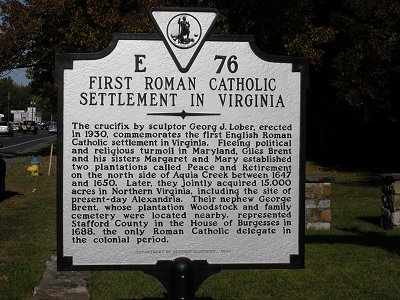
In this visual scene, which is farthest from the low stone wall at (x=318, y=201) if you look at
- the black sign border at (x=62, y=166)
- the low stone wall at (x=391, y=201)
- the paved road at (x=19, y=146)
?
the paved road at (x=19, y=146)

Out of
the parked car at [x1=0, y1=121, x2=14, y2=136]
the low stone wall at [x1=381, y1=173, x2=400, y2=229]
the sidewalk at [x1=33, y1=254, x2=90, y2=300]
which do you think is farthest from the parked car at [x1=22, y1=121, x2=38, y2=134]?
the sidewalk at [x1=33, y1=254, x2=90, y2=300]

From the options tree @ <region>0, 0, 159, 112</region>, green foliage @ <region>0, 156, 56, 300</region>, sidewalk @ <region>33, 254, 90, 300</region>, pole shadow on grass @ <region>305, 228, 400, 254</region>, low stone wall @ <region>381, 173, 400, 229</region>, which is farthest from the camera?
tree @ <region>0, 0, 159, 112</region>

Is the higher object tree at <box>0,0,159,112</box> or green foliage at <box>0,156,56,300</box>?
tree at <box>0,0,159,112</box>

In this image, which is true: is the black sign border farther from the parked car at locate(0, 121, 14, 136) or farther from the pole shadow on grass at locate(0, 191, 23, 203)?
the parked car at locate(0, 121, 14, 136)

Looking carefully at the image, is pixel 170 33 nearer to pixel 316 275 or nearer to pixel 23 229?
pixel 316 275

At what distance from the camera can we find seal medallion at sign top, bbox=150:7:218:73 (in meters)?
4.39

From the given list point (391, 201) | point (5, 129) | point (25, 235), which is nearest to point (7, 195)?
point (25, 235)

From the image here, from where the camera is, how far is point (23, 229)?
11.8 metres

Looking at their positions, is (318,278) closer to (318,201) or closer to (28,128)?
(318,201)

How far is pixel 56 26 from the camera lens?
1247 inches

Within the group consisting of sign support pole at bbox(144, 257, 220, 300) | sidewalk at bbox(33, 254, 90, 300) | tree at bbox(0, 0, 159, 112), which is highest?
tree at bbox(0, 0, 159, 112)

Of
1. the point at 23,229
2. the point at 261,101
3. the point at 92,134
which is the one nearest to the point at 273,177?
the point at 261,101

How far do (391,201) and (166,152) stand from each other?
7833mm

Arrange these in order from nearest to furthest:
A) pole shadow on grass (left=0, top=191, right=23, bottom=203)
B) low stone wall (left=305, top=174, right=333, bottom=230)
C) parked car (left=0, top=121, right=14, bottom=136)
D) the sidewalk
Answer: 1. the sidewalk
2. low stone wall (left=305, top=174, right=333, bottom=230)
3. pole shadow on grass (left=0, top=191, right=23, bottom=203)
4. parked car (left=0, top=121, right=14, bottom=136)
